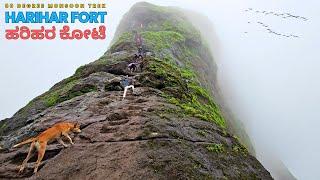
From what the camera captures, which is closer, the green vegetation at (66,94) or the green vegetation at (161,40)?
the green vegetation at (66,94)

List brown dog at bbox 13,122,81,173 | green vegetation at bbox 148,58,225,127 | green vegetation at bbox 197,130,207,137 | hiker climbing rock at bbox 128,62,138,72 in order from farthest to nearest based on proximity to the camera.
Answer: hiker climbing rock at bbox 128,62,138,72 → green vegetation at bbox 148,58,225,127 → green vegetation at bbox 197,130,207,137 → brown dog at bbox 13,122,81,173

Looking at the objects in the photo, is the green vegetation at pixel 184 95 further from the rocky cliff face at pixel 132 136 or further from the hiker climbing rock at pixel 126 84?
the hiker climbing rock at pixel 126 84

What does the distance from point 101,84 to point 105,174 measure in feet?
30.7

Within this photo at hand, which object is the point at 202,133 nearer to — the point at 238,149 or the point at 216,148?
the point at 216,148

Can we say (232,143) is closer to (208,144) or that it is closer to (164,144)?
(208,144)

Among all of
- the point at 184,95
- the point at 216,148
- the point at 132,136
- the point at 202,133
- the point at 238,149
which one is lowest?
the point at 238,149

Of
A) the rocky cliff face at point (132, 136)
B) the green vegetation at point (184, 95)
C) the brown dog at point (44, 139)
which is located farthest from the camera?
the green vegetation at point (184, 95)

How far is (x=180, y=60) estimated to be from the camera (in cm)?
3125

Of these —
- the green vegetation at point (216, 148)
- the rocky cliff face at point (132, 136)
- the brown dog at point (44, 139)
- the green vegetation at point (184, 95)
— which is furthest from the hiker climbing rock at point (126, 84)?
the green vegetation at point (216, 148)

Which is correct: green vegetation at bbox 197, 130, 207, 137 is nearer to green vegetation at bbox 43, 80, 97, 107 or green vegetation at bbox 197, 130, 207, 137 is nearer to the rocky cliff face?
the rocky cliff face

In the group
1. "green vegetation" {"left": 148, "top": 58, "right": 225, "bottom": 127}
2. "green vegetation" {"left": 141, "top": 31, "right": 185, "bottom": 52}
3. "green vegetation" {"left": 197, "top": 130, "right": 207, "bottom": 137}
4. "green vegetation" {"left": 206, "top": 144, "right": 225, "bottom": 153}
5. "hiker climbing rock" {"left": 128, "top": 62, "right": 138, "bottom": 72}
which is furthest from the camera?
"green vegetation" {"left": 141, "top": 31, "right": 185, "bottom": 52}

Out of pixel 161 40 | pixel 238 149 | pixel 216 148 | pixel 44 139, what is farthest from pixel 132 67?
pixel 161 40

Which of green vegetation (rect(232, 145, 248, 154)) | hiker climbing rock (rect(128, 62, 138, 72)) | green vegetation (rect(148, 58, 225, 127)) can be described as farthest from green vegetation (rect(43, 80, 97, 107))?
green vegetation (rect(232, 145, 248, 154))

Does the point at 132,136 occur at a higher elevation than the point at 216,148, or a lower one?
higher
